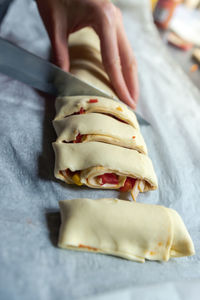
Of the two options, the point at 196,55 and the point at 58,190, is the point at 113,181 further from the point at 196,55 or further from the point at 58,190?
the point at 196,55

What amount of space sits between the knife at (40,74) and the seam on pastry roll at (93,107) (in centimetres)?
6

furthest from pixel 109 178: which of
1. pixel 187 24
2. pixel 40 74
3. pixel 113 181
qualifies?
pixel 187 24

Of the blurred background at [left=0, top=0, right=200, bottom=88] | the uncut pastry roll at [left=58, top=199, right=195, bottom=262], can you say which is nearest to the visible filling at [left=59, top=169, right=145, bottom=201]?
the uncut pastry roll at [left=58, top=199, right=195, bottom=262]

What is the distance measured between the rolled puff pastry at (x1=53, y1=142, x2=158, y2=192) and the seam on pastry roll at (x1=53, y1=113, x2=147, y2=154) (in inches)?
2.0

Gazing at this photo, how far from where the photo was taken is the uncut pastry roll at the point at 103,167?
1171mm

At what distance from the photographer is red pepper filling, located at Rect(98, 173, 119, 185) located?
1.24m

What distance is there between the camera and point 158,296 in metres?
0.98

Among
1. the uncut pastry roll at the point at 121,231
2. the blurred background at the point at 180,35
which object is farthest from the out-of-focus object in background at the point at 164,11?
the uncut pastry roll at the point at 121,231

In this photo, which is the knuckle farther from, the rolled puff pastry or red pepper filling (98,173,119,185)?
red pepper filling (98,173,119,185)

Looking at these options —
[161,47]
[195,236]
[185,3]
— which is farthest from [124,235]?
[185,3]

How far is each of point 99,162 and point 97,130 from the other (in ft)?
0.61

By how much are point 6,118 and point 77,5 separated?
719 millimetres

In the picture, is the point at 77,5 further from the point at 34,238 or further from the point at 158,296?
the point at 158,296

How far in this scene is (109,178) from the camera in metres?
1.25
